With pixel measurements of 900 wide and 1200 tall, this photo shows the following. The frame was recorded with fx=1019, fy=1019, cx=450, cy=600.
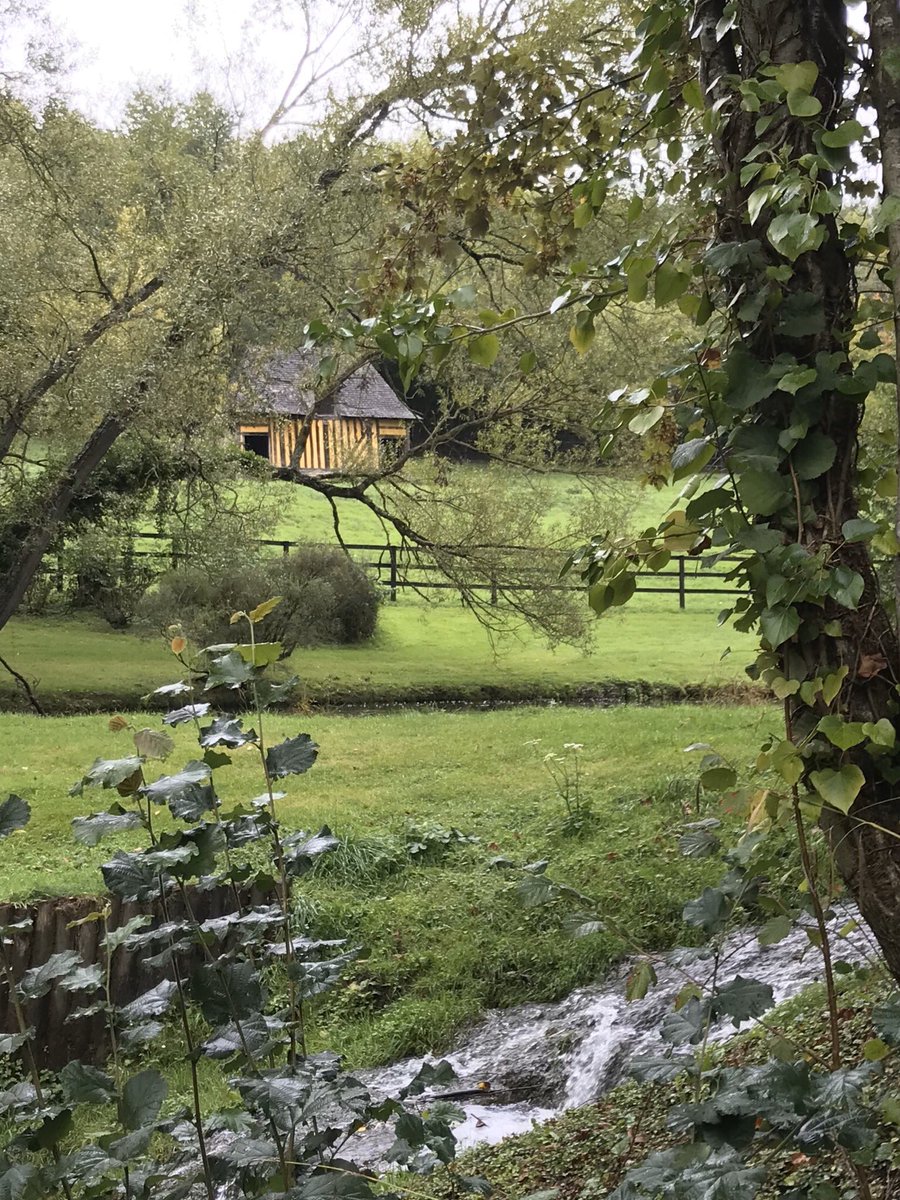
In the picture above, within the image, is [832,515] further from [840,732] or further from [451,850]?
[451,850]

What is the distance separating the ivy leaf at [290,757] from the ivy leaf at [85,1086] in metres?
0.66

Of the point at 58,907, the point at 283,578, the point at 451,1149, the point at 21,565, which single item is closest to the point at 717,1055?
the point at 451,1149

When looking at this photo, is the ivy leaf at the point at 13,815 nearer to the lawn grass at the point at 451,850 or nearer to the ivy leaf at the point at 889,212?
the lawn grass at the point at 451,850

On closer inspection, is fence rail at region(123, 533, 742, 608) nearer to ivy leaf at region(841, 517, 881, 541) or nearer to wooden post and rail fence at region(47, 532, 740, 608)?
wooden post and rail fence at region(47, 532, 740, 608)

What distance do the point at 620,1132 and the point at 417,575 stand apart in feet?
77.7

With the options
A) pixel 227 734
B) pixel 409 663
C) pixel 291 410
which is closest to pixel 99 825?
pixel 227 734

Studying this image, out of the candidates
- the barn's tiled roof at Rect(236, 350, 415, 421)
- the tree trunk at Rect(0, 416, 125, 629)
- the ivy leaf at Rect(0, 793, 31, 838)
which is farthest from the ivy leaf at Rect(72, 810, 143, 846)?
the tree trunk at Rect(0, 416, 125, 629)

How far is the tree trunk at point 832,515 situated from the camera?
1876mm

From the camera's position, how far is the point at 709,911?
179 cm

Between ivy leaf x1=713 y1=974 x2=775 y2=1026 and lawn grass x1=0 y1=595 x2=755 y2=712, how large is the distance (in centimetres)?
1317

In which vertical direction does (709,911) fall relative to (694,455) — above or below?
below

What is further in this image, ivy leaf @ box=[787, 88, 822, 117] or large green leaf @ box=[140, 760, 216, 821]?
large green leaf @ box=[140, 760, 216, 821]

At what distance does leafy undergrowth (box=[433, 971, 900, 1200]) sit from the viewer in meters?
3.07

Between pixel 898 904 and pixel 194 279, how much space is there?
1102cm
